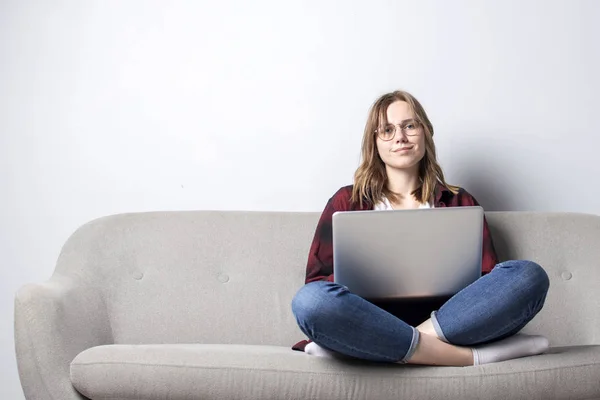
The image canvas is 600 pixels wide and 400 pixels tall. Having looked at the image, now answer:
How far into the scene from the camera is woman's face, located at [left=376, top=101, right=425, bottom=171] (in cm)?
221

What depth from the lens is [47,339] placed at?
180 cm

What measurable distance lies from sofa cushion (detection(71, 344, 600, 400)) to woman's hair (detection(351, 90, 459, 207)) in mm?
728

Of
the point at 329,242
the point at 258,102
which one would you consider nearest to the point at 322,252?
the point at 329,242

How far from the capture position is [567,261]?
229cm

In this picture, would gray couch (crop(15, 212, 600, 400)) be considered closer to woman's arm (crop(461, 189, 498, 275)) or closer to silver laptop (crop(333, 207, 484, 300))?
woman's arm (crop(461, 189, 498, 275))

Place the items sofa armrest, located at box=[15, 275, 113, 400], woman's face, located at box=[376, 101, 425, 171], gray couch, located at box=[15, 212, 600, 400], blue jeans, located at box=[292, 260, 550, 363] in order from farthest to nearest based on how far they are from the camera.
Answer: woman's face, located at box=[376, 101, 425, 171] → gray couch, located at box=[15, 212, 600, 400] → sofa armrest, located at box=[15, 275, 113, 400] → blue jeans, located at box=[292, 260, 550, 363]

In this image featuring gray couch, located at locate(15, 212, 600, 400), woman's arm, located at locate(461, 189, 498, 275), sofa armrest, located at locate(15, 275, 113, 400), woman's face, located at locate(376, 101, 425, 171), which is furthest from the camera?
Result: woman's face, located at locate(376, 101, 425, 171)

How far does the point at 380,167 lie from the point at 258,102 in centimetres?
55

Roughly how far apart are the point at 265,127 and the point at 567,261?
3.60ft

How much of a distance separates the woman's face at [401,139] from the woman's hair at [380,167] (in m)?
0.02

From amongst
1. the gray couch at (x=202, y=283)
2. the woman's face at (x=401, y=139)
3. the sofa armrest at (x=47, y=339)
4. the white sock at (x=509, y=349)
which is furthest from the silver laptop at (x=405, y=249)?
the sofa armrest at (x=47, y=339)

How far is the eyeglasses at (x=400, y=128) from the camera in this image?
2227 mm

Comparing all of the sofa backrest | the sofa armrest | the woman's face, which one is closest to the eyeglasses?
the woman's face

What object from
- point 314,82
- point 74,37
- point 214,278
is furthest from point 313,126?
point 74,37
